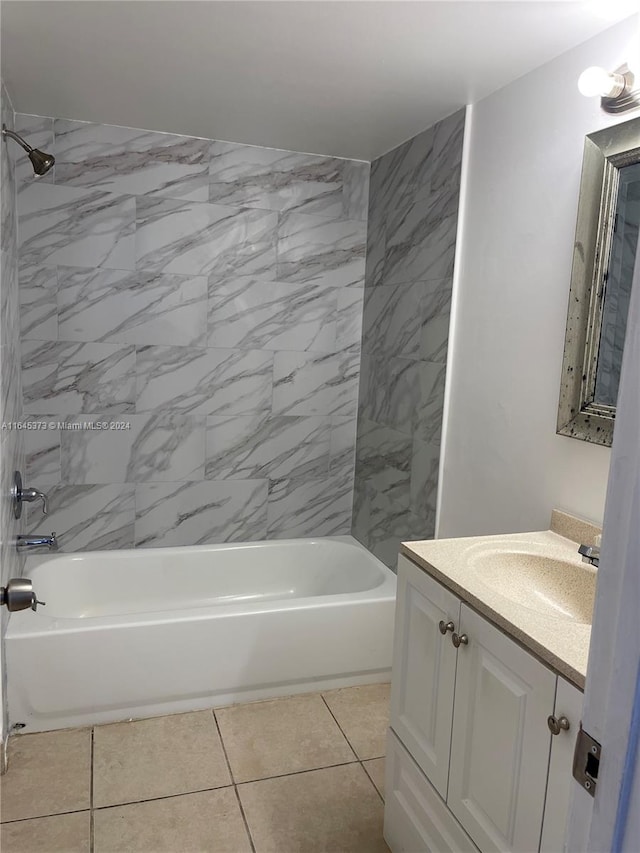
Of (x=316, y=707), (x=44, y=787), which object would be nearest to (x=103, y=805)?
(x=44, y=787)

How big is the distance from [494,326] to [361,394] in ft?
4.04

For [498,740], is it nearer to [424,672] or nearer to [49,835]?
[424,672]

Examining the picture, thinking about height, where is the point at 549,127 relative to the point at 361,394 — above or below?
above

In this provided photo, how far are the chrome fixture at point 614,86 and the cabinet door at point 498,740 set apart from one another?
4.65ft

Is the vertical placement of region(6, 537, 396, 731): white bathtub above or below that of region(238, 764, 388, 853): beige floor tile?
above

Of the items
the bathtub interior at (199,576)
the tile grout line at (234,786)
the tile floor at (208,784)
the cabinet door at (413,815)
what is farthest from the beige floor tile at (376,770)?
the bathtub interior at (199,576)

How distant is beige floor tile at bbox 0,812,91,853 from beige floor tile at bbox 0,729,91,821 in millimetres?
35

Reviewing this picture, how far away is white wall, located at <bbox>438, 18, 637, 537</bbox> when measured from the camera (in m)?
2.05

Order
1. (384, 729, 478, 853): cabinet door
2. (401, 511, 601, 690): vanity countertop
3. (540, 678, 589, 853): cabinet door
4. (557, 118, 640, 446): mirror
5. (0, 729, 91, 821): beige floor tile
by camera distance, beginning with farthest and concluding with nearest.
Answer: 1. (0, 729, 91, 821): beige floor tile
2. (557, 118, 640, 446): mirror
3. (384, 729, 478, 853): cabinet door
4. (401, 511, 601, 690): vanity countertop
5. (540, 678, 589, 853): cabinet door

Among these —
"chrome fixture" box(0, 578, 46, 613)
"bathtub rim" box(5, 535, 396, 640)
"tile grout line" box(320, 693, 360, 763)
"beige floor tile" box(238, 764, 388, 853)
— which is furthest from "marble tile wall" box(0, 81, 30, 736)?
"tile grout line" box(320, 693, 360, 763)

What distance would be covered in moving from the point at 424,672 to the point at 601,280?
124 cm

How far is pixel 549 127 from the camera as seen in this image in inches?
84.5

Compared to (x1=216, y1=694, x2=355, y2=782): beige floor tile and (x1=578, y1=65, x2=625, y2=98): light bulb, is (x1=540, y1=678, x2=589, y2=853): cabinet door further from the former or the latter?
(x1=578, y1=65, x2=625, y2=98): light bulb

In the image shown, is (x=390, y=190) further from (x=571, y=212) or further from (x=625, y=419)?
(x=625, y=419)
